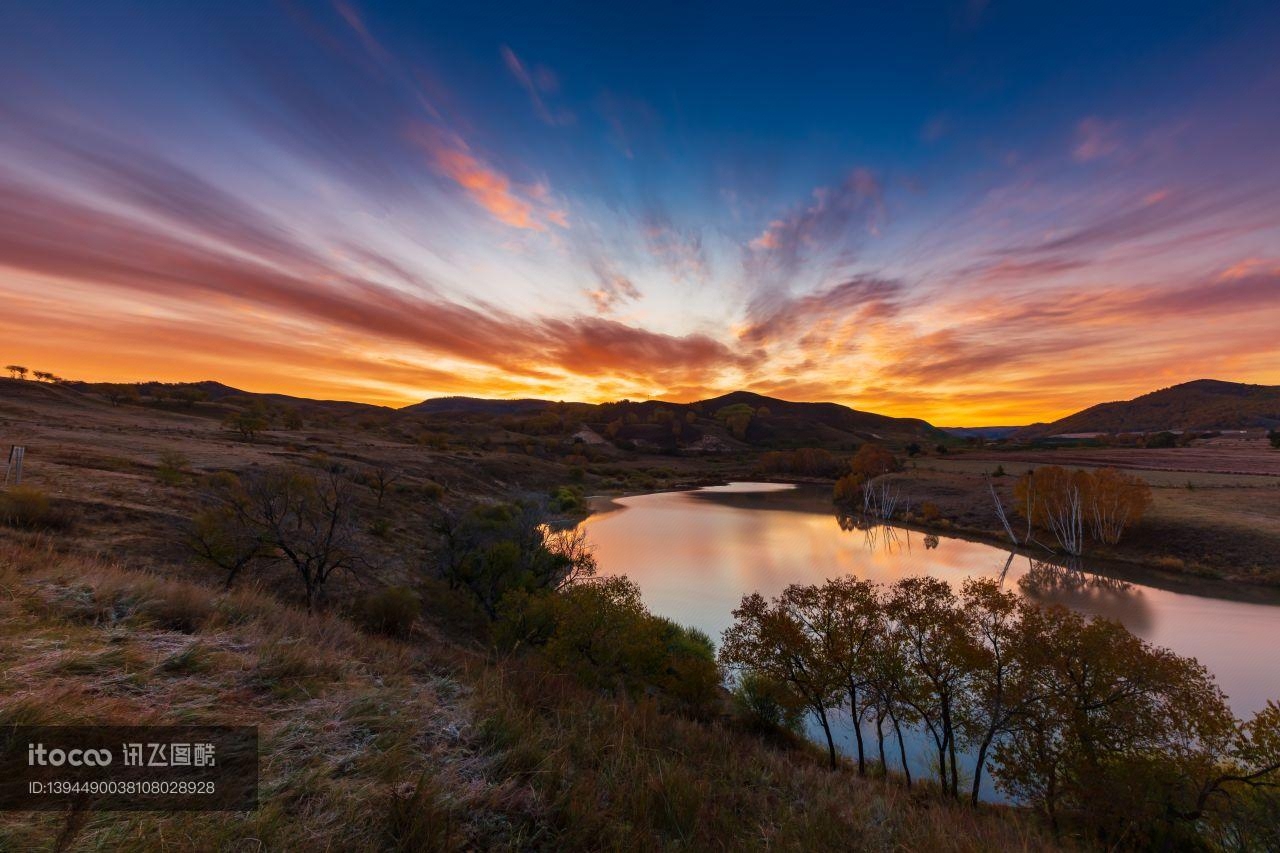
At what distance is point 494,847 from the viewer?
3537 mm

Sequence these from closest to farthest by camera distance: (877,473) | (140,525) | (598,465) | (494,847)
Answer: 1. (494,847)
2. (140,525)
3. (877,473)
4. (598,465)

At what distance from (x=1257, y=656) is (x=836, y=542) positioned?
103 ft

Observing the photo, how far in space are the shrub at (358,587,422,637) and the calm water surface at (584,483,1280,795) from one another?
Answer: 17266 mm

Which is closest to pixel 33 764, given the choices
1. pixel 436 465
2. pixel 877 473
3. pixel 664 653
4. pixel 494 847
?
pixel 494 847

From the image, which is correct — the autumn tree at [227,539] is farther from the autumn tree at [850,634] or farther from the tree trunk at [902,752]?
the tree trunk at [902,752]

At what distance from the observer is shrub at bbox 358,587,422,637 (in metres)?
16.5

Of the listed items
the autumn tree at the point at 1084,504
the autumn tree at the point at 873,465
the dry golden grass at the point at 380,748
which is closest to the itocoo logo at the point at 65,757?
the dry golden grass at the point at 380,748

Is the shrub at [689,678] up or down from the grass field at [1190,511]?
down

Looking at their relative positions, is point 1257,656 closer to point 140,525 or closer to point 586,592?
point 586,592

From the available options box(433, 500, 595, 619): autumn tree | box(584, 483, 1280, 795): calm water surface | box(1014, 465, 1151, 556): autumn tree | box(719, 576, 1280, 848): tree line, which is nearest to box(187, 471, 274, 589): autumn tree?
box(433, 500, 595, 619): autumn tree

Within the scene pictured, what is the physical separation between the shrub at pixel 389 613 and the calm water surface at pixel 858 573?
56.6 ft

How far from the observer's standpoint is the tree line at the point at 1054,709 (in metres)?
12.8

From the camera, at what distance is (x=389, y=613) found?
1709 centimetres

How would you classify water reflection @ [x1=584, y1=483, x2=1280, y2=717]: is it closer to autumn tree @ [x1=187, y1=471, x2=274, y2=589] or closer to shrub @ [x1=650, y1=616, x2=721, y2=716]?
shrub @ [x1=650, y1=616, x2=721, y2=716]
